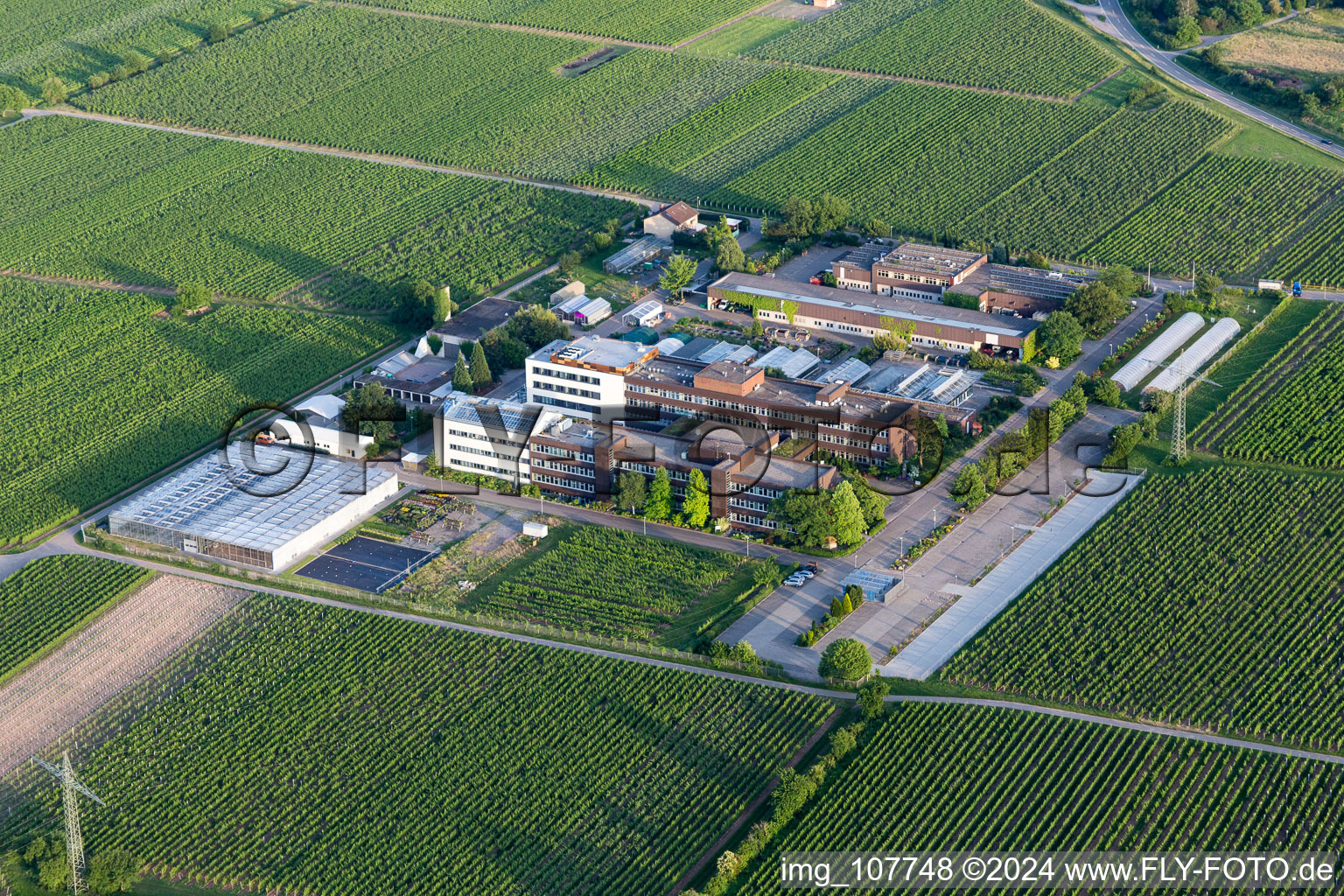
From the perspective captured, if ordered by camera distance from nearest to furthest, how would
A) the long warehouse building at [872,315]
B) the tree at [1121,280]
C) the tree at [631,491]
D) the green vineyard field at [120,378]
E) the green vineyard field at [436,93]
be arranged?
the tree at [631,491], the green vineyard field at [120,378], the long warehouse building at [872,315], the tree at [1121,280], the green vineyard field at [436,93]

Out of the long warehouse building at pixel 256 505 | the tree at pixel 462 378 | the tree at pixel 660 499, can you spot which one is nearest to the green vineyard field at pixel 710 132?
the tree at pixel 462 378

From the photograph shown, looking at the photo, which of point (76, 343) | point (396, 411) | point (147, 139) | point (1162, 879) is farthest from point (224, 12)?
point (1162, 879)

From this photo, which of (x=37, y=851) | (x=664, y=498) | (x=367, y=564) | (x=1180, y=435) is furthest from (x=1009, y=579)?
(x=37, y=851)

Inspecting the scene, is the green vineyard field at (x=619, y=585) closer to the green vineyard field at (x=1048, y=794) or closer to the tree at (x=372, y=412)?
the green vineyard field at (x=1048, y=794)

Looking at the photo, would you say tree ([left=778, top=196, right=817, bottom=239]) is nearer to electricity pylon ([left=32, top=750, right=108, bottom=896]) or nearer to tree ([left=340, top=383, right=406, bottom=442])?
tree ([left=340, top=383, right=406, bottom=442])

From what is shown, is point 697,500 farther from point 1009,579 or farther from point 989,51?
point 989,51
